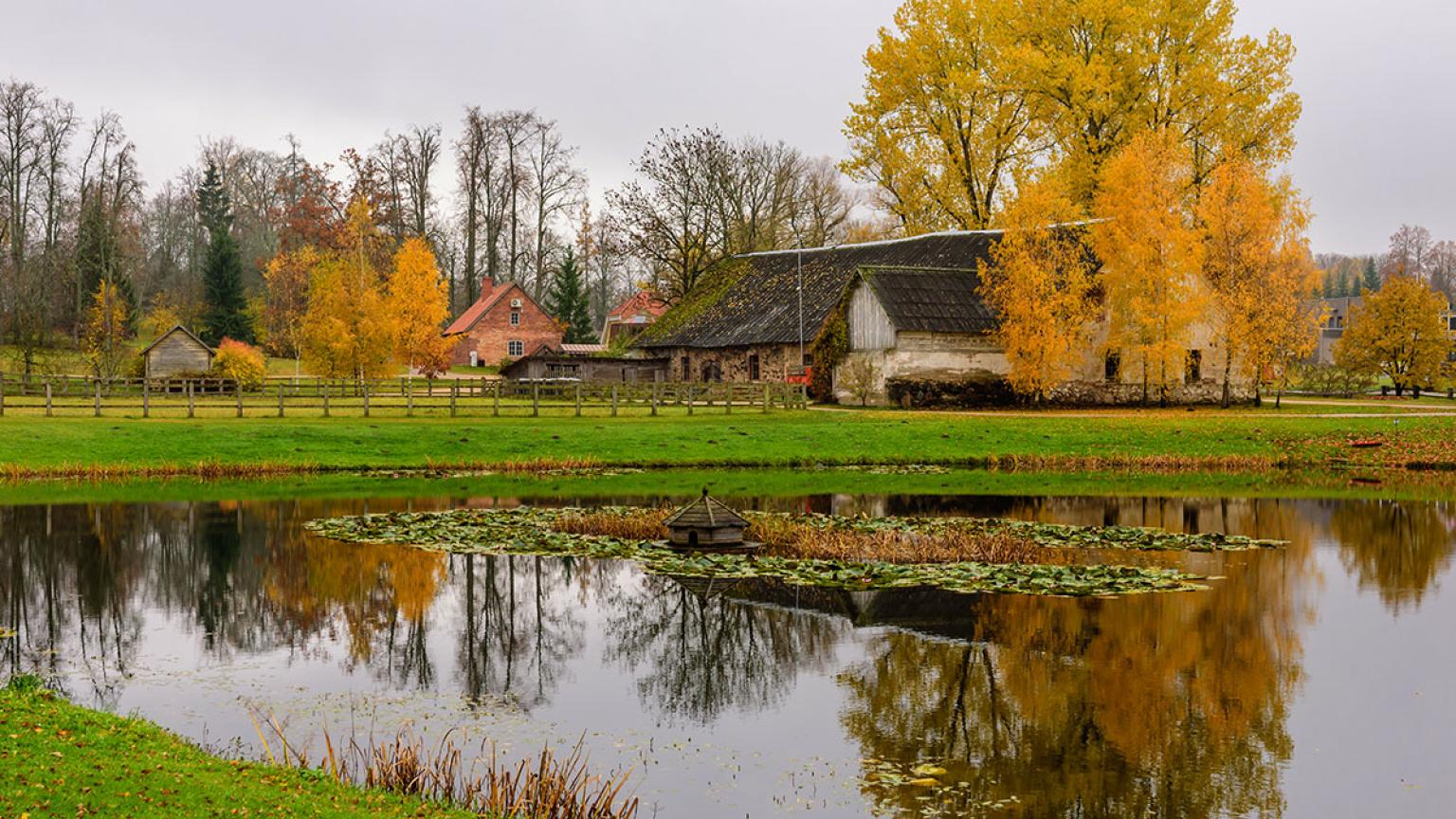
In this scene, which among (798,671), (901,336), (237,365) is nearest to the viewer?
(798,671)

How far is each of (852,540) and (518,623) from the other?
652 centimetres

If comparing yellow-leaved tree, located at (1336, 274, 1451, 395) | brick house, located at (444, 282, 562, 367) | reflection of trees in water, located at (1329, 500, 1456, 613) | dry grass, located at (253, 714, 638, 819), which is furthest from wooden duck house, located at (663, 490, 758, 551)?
brick house, located at (444, 282, 562, 367)

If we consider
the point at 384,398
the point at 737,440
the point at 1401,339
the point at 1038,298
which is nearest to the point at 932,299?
the point at 1038,298

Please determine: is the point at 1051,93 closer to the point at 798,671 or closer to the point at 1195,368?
the point at 1195,368

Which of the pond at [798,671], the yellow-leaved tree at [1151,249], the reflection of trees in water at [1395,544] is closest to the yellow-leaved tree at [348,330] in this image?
the yellow-leaved tree at [1151,249]

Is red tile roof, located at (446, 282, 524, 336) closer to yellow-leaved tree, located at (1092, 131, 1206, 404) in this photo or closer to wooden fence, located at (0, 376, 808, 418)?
wooden fence, located at (0, 376, 808, 418)

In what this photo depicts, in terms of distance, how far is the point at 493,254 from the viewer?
80250 mm

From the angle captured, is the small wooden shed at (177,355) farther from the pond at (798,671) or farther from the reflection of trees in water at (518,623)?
the reflection of trees in water at (518,623)

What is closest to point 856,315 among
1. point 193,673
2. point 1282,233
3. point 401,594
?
point 1282,233

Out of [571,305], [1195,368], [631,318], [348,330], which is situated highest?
[571,305]

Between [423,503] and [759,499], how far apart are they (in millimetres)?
7030

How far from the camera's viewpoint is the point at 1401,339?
2478 inches

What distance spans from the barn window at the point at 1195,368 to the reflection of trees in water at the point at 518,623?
122ft

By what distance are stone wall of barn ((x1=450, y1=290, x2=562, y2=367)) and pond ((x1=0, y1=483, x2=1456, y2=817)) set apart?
5541cm
